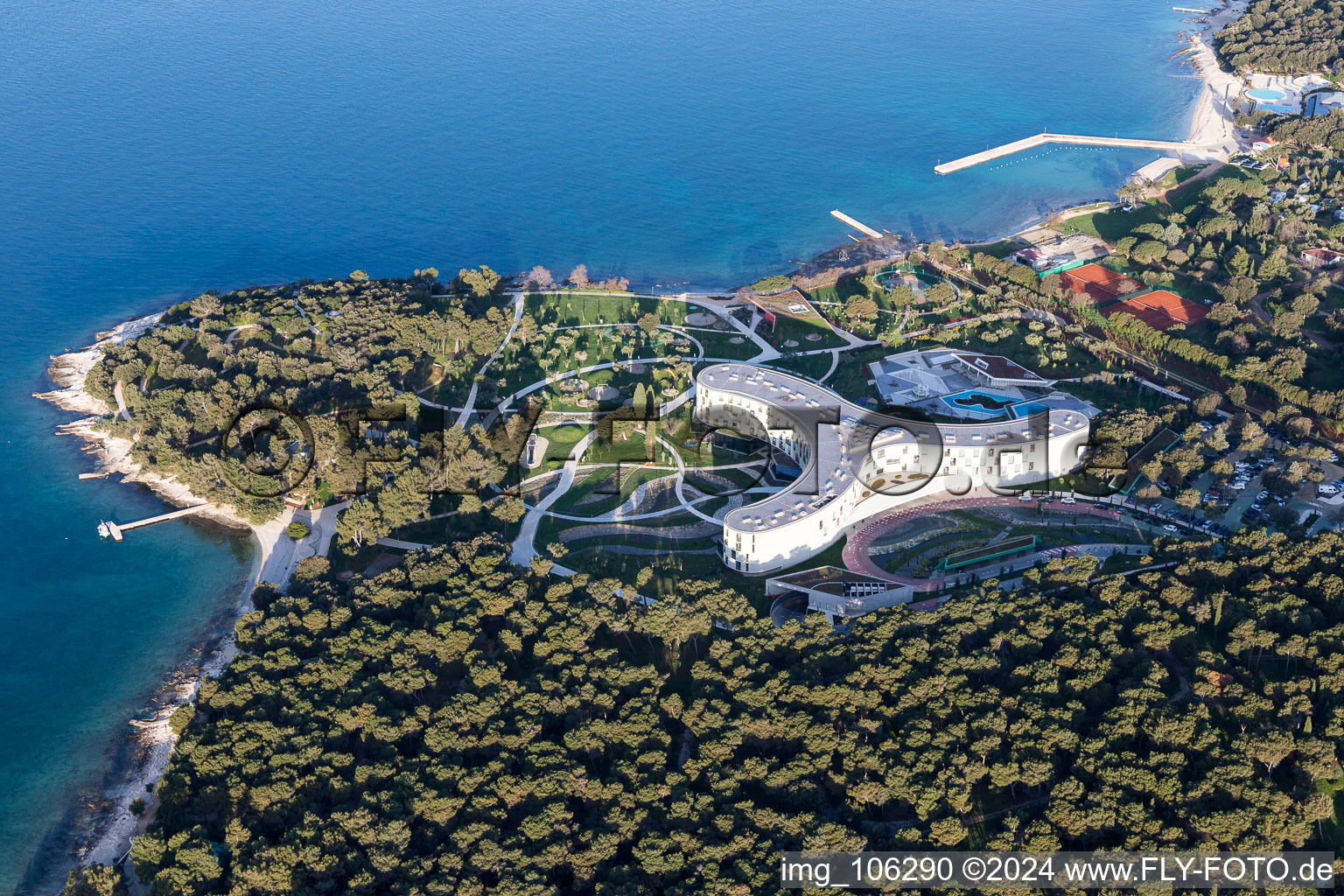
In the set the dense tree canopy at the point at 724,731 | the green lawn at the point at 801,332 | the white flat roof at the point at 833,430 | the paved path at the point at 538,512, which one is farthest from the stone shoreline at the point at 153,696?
the green lawn at the point at 801,332

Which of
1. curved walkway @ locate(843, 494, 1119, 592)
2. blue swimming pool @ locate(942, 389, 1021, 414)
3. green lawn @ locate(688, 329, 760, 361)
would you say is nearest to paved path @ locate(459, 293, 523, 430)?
green lawn @ locate(688, 329, 760, 361)

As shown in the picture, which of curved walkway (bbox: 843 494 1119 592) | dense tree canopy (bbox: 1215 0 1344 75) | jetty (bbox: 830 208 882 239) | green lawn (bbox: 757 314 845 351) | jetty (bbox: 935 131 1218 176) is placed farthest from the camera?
dense tree canopy (bbox: 1215 0 1344 75)

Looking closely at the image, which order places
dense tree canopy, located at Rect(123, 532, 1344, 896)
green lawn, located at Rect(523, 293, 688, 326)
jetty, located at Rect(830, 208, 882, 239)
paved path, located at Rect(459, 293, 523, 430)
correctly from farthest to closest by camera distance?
jetty, located at Rect(830, 208, 882, 239), green lawn, located at Rect(523, 293, 688, 326), paved path, located at Rect(459, 293, 523, 430), dense tree canopy, located at Rect(123, 532, 1344, 896)

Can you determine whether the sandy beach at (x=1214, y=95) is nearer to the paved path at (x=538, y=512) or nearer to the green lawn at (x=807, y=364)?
the green lawn at (x=807, y=364)

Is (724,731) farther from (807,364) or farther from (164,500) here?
(164,500)

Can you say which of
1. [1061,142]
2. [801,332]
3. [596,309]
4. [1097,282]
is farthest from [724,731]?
[1061,142]

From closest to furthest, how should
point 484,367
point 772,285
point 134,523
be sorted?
point 134,523 < point 484,367 < point 772,285

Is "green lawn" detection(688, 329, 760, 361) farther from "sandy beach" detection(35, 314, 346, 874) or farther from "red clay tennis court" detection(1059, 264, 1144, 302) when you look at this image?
"sandy beach" detection(35, 314, 346, 874)
